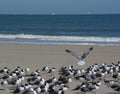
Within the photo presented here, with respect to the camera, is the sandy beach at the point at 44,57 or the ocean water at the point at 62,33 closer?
the sandy beach at the point at 44,57

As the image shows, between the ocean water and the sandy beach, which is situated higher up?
the ocean water

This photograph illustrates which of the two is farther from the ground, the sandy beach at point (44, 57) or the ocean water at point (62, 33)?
the ocean water at point (62, 33)

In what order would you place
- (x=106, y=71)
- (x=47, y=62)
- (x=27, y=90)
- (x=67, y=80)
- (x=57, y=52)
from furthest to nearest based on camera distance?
(x=57, y=52)
(x=47, y=62)
(x=106, y=71)
(x=67, y=80)
(x=27, y=90)

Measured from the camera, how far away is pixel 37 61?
2862 centimetres

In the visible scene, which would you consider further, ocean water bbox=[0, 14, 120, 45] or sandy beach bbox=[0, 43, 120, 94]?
ocean water bbox=[0, 14, 120, 45]

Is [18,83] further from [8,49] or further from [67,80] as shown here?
[8,49]

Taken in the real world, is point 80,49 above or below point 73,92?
above

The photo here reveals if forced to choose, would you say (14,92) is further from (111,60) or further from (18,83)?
(111,60)

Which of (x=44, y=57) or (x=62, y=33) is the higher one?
(x=62, y=33)

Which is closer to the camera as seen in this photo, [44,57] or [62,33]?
[44,57]

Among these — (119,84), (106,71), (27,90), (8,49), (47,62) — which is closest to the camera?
(27,90)

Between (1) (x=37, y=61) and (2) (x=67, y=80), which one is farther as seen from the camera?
(1) (x=37, y=61)

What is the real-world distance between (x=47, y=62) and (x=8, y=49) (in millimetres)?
8645

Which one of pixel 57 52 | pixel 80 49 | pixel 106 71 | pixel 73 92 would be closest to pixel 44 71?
pixel 106 71
